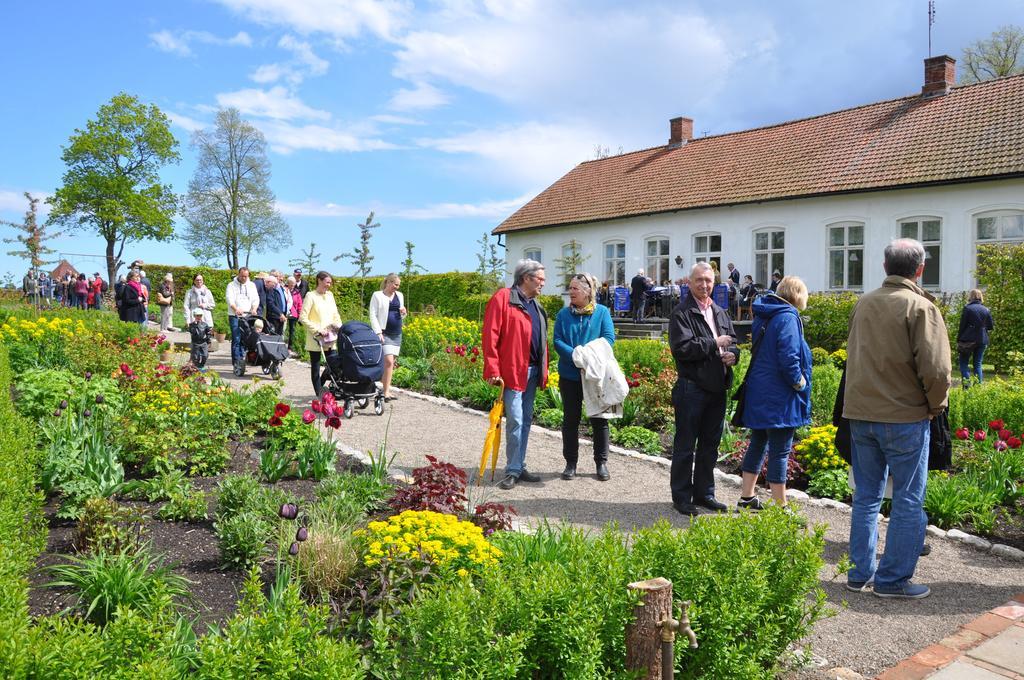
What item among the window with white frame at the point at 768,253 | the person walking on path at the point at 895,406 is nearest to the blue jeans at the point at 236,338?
the person walking on path at the point at 895,406

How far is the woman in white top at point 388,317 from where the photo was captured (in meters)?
10.1

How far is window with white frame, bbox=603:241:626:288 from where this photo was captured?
28.6 m

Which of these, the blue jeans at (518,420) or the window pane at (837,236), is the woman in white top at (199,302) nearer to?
the blue jeans at (518,420)

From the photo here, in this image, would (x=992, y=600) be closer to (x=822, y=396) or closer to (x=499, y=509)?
(x=499, y=509)

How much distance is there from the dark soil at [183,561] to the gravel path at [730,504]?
2.16 m

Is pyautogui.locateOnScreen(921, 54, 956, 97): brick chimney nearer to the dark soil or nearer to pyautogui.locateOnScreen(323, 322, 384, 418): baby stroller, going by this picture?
pyautogui.locateOnScreen(323, 322, 384, 418): baby stroller

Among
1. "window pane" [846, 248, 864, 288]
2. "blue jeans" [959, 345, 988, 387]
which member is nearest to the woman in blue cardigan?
"blue jeans" [959, 345, 988, 387]

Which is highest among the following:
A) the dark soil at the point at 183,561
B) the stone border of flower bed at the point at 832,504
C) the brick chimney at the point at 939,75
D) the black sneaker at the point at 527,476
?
the brick chimney at the point at 939,75

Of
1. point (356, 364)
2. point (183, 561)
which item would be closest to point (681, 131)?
point (356, 364)

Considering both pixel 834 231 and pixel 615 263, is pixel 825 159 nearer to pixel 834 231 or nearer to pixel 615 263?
pixel 834 231

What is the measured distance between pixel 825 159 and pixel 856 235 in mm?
2931

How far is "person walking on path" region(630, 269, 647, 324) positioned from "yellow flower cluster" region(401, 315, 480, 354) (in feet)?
30.5

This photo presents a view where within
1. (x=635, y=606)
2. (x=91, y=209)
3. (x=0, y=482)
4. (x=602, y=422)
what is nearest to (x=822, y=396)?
(x=602, y=422)

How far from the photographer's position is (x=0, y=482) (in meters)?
3.74
